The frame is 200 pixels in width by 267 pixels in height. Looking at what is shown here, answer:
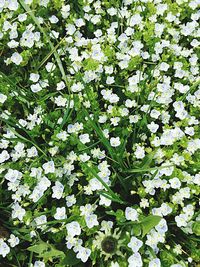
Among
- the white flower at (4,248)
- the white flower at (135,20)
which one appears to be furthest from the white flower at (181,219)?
the white flower at (135,20)

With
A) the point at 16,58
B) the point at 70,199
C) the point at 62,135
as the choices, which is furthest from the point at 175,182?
the point at 16,58

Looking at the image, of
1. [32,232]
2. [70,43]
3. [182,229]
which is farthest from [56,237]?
[70,43]

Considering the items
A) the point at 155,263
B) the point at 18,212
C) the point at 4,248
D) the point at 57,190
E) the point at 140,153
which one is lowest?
the point at 155,263

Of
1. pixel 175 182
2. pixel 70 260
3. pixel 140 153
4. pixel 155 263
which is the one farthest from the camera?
pixel 140 153

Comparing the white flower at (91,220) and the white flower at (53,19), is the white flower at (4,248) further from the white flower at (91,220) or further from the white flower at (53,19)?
the white flower at (53,19)

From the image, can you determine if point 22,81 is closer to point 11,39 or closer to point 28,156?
point 11,39

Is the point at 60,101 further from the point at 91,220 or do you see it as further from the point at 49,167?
the point at 91,220
